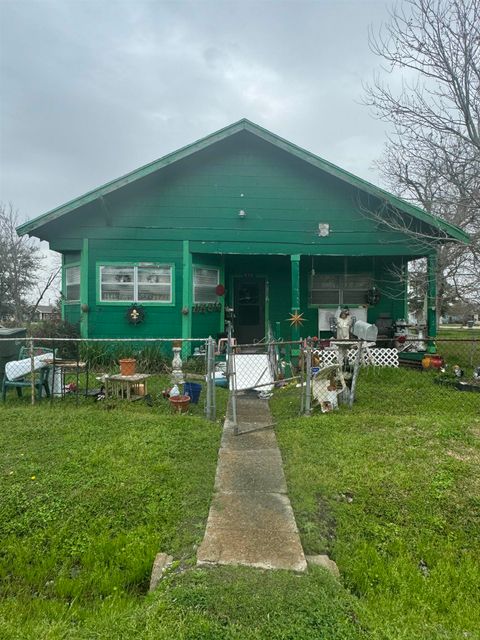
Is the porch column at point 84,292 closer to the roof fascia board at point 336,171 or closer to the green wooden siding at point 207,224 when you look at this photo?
the green wooden siding at point 207,224

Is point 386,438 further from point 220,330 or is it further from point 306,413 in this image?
point 220,330

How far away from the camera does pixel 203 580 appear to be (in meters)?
2.52

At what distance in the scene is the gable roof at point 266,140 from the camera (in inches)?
399

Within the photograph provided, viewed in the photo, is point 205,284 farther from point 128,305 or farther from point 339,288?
point 339,288

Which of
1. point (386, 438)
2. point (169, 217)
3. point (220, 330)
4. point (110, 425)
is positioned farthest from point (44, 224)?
point (386, 438)

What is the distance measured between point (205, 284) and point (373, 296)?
4.96 meters

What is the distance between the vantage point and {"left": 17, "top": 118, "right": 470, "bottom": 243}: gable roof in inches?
399

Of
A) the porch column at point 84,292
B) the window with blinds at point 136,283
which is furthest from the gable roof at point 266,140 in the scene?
the window with blinds at point 136,283

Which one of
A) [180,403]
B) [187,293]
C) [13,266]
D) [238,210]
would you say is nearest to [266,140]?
[238,210]

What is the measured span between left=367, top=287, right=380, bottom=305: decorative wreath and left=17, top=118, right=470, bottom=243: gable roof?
2.45 metres

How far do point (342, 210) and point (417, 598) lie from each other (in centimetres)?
993

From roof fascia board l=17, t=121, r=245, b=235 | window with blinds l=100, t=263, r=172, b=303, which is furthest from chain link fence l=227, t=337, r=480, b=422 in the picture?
roof fascia board l=17, t=121, r=245, b=235

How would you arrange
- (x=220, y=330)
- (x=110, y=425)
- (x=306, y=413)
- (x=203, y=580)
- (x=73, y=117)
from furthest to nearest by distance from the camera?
(x=73, y=117)
(x=220, y=330)
(x=306, y=413)
(x=110, y=425)
(x=203, y=580)

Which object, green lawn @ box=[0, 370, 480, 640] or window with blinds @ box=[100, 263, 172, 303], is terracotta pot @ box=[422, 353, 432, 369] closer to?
green lawn @ box=[0, 370, 480, 640]
